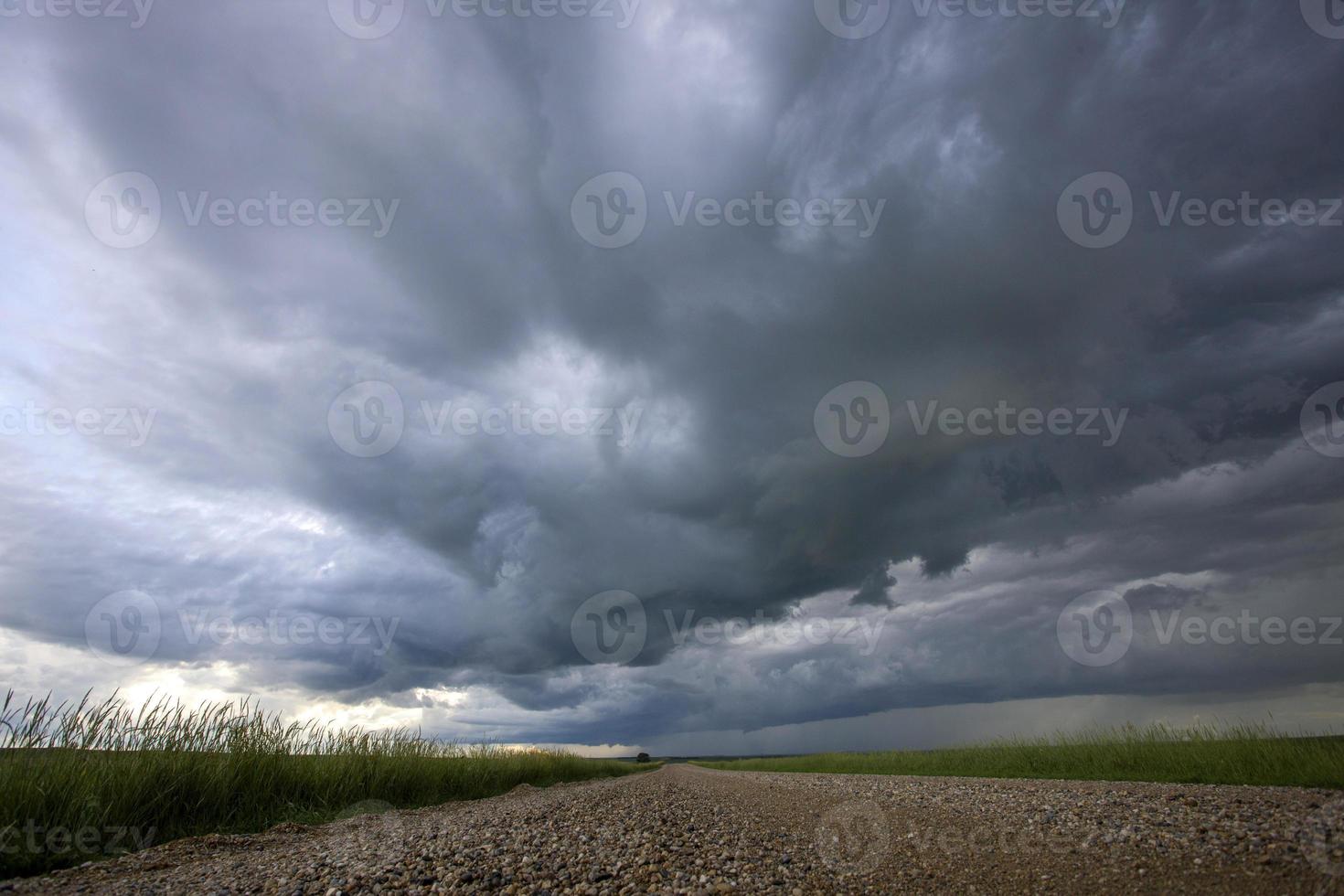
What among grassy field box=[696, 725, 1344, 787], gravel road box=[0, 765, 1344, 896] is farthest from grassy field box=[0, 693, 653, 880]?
grassy field box=[696, 725, 1344, 787]

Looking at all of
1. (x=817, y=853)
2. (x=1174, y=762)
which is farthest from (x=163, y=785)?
(x=1174, y=762)

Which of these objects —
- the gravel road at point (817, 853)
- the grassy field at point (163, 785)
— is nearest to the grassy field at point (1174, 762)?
the gravel road at point (817, 853)

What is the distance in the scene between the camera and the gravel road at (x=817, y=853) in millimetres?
6590

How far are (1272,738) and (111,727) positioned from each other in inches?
1002

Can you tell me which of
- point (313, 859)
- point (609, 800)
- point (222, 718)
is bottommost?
point (609, 800)

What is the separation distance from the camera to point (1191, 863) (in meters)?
6.86

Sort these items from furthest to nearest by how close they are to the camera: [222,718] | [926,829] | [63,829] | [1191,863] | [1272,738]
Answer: [1272,738], [222,718], [926,829], [63,829], [1191,863]

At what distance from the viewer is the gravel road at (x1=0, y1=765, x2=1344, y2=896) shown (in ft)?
21.6

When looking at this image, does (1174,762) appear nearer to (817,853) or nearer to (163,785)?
(817,853)

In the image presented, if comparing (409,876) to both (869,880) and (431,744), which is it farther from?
(431,744)

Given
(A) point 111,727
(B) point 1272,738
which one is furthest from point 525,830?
(B) point 1272,738

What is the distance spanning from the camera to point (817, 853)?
854 cm

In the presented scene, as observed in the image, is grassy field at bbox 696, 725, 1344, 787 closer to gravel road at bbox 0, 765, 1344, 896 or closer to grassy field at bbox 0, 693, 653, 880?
gravel road at bbox 0, 765, 1344, 896

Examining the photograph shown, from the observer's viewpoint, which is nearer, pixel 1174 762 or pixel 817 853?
pixel 817 853
